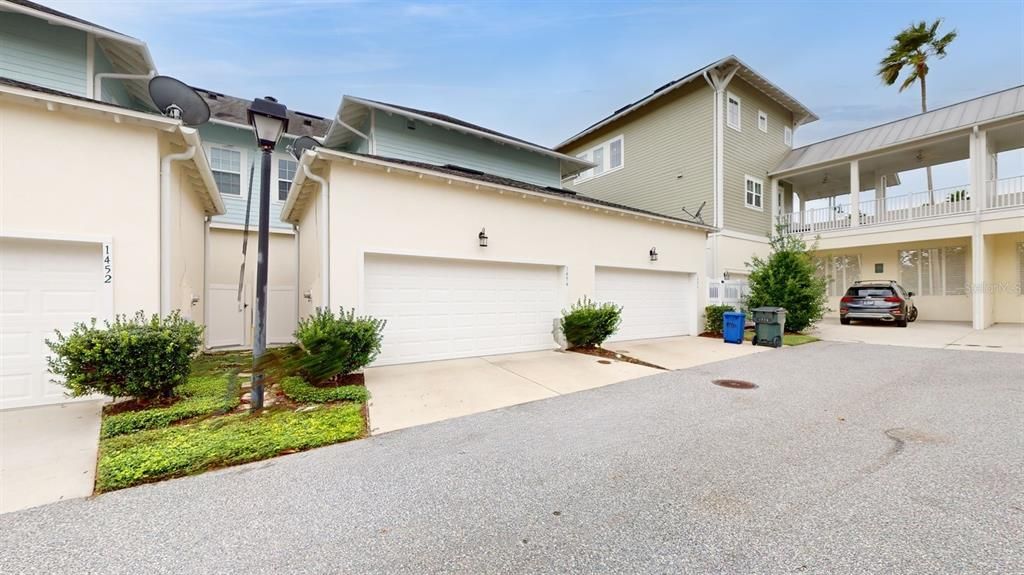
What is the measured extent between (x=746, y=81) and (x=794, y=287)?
8418 mm

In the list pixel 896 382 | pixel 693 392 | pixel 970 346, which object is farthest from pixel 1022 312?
pixel 693 392

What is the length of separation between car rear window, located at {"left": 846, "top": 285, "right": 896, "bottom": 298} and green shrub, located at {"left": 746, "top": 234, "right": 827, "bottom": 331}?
306 centimetres

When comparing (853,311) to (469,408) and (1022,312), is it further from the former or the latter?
(469,408)

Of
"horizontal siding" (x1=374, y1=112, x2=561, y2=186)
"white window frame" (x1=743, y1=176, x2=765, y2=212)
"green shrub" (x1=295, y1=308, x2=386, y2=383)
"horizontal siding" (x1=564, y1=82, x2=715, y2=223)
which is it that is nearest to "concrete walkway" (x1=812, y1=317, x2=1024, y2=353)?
"white window frame" (x1=743, y1=176, x2=765, y2=212)

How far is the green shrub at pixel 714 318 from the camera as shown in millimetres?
11516

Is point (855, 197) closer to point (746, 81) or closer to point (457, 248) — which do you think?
point (746, 81)

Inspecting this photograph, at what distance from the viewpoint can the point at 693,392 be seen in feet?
18.4

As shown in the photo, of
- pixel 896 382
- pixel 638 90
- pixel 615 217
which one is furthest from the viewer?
pixel 638 90

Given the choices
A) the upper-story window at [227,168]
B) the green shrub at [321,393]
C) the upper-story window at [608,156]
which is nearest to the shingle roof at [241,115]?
the upper-story window at [227,168]

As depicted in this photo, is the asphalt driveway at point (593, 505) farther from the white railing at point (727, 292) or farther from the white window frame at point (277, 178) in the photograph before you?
the white window frame at point (277, 178)

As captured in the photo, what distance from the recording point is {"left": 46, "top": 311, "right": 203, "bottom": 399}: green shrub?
13.9ft

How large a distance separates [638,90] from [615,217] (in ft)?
32.3

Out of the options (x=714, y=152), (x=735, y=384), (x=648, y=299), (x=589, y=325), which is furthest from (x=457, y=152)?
(x=735, y=384)

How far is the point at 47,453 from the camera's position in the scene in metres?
3.54
